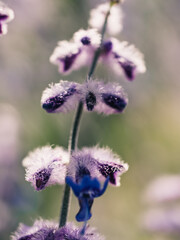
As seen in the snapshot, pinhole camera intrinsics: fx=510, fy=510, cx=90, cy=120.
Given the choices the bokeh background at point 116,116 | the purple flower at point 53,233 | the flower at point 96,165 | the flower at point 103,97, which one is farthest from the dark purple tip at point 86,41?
the bokeh background at point 116,116

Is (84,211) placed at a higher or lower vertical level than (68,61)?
lower

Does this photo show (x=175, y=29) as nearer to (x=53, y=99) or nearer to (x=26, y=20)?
(x=26, y=20)

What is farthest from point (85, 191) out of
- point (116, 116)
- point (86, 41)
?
point (116, 116)

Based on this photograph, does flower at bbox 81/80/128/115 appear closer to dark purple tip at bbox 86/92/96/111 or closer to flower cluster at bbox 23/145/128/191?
dark purple tip at bbox 86/92/96/111

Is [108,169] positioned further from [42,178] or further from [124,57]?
[124,57]

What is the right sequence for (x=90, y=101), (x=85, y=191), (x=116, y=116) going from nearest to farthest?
(x=85, y=191) → (x=90, y=101) → (x=116, y=116)

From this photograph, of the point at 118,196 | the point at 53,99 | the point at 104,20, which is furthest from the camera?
the point at 118,196

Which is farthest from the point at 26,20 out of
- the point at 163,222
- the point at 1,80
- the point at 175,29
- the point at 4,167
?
the point at 163,222
